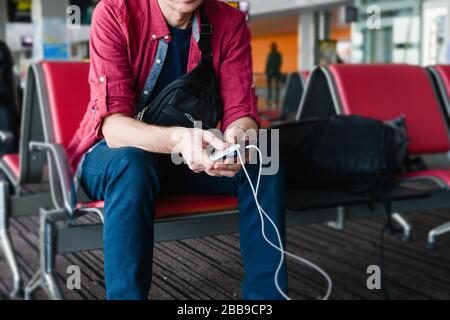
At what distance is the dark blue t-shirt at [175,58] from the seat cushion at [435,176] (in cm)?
140

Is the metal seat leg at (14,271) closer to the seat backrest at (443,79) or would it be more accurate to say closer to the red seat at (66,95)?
the red seat at (66,95)

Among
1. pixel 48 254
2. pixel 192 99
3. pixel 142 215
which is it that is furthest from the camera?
pixel 48 254

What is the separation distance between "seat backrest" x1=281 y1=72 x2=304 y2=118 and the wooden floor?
1455 millimetres

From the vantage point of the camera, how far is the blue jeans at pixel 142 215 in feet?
3.21

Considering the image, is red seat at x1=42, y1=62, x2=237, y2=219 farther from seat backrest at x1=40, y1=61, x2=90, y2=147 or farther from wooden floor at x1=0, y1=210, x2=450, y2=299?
wooden floor at x1=0, y1=210, x2=450, y2=299

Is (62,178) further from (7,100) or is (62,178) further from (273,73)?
(273,73)

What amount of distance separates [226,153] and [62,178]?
927mm

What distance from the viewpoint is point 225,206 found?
4.29 feet

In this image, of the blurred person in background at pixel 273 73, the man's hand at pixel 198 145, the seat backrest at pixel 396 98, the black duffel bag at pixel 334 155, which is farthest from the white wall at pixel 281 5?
the man's hand at pixel 198 145

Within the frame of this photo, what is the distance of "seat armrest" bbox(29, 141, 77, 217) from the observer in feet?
5.27

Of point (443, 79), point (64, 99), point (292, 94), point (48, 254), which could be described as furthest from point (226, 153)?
point (292, 94)

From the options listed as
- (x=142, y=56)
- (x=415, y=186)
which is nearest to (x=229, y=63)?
(x=142, y=56)

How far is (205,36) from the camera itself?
3.94 ft

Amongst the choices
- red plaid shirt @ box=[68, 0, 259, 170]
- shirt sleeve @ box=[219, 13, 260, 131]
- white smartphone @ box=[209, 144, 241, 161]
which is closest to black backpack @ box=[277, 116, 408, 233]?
A: shirt sleeve @ box=[219, 13, 260, 131]
